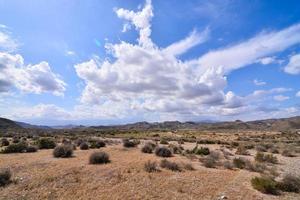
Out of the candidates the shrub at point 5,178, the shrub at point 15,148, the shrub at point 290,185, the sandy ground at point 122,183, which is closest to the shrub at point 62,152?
the sandy ground at point 122,183

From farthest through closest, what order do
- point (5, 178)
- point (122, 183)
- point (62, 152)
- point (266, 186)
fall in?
point (62, 152) < point (122, 183) < point (5, 178) < point (266, 186)

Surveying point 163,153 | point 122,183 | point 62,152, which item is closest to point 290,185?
point 122,183

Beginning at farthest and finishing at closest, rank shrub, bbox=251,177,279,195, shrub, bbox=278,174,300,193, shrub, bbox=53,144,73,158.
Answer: shrub, bbox=53,144,73,158
shrub, bbox=278,174,300,193
shrub, bbox=251,177,279,195

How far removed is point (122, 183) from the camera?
14914 millimetres

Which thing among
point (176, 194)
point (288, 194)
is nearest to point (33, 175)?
point (176, 194)

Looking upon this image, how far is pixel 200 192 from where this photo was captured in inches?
539

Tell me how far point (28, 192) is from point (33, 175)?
3.22 m

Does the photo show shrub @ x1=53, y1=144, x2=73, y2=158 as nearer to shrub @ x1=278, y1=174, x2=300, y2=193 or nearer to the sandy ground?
the sandy ground

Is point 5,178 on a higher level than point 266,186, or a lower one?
higher

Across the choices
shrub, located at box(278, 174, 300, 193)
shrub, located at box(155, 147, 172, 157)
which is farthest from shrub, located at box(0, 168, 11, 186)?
shrub, located at box(155, 147, 172, 157)

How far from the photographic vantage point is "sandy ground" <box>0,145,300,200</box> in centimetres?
1294

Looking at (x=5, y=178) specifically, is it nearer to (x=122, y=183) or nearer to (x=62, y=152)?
(x=122, y=183)

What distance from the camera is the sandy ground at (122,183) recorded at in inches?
509

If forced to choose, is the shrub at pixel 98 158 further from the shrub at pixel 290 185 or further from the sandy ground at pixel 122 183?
the shrub at pixel 290 185
